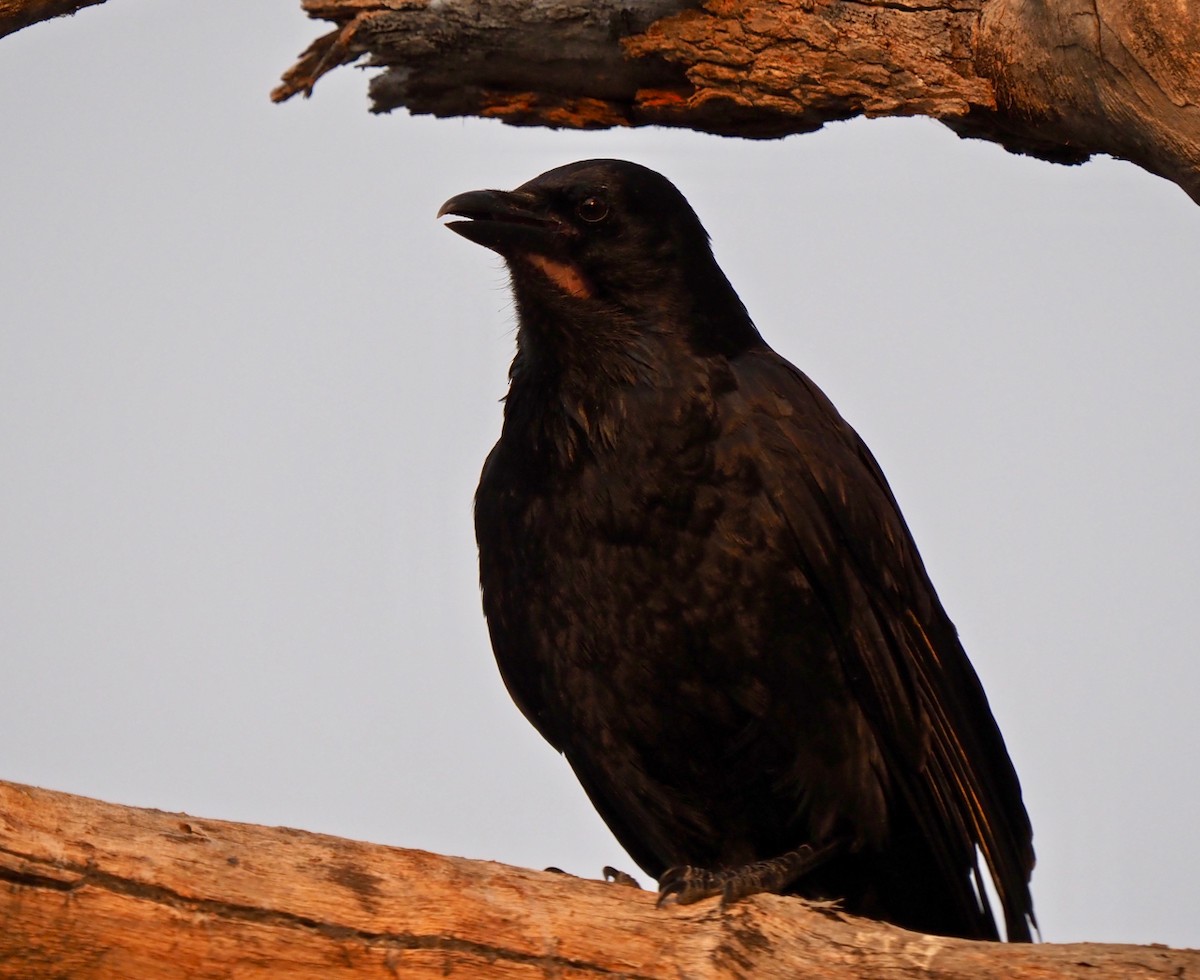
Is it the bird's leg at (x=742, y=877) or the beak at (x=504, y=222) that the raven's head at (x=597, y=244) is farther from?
the bird's leg at (x=742, y=877)

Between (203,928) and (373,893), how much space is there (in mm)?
379

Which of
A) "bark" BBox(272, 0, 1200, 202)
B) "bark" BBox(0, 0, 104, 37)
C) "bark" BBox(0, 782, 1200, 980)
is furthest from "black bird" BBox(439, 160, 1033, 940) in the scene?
"bark" BBox(0, 0, 104, 37)

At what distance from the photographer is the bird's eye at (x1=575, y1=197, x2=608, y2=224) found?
5.14m

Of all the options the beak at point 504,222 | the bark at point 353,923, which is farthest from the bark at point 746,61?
the bark at point 353,923

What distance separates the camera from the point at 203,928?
11.6 ft

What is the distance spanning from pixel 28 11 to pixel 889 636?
10.2 ft

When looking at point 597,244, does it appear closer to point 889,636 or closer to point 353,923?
point 889,636

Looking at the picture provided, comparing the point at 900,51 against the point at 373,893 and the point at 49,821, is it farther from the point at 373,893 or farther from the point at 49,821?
the point at 49,821

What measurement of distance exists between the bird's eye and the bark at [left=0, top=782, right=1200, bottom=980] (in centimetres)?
218

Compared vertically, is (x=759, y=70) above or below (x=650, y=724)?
above

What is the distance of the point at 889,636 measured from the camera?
16.5 ft

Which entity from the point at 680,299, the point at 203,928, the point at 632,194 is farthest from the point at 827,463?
the point at 203,928

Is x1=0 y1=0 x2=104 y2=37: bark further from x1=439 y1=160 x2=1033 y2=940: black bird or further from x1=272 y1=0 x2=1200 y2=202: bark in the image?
x1=439 y1=160 x2=1033 y2=940: black bird

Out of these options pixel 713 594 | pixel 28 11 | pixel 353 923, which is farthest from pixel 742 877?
pixel 28 11
